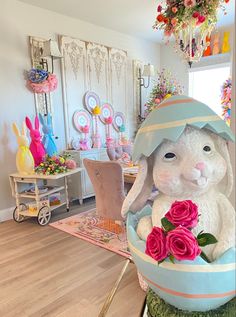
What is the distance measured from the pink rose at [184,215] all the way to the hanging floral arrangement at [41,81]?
3327 millimetres

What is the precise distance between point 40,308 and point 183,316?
54.8 inches

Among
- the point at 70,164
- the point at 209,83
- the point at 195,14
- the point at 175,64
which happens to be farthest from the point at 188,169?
the point at 175,64

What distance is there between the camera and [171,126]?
0.71 metres

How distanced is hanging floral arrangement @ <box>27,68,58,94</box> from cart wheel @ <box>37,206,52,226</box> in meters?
1.62

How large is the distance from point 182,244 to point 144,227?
232 millimetres

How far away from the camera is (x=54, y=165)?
3.29 m

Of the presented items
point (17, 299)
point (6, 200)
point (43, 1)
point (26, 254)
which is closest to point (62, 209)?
point (6, 200)

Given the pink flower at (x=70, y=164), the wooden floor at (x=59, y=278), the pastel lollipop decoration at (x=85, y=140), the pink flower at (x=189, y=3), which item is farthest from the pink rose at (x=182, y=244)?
the pastel lollipop decoration at (x=85, y=140)

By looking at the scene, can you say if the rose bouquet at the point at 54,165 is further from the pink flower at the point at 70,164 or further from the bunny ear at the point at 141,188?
the bunny ear at the point at 141,188

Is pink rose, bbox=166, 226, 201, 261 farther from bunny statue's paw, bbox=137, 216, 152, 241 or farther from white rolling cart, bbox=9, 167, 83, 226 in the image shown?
white rolling cart, bbox=9, 167, 83, 226

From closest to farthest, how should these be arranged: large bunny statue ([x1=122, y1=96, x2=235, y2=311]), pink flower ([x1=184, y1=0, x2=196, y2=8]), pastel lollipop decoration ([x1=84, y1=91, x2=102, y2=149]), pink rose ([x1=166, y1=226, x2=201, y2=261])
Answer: pink rose ([x1=166, y1=226, x2=201, y2=261]) < large bunny statue ([x1=122, y1=96, x2=235, y2=311]) < pink flower ([x1=184, y1=0, x2=196, y2=8]) < pastel lollipop decoration ([x1=84, y1=91, x2=102, y2=149])

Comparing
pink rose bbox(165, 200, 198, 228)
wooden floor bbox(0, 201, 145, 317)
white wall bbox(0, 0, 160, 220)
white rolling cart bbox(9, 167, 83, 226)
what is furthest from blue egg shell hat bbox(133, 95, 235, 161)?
white wall bbox(0, 0, 160, 220)

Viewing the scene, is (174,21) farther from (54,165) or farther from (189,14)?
(54,165)

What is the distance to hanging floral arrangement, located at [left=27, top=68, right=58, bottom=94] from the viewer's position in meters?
3.48
